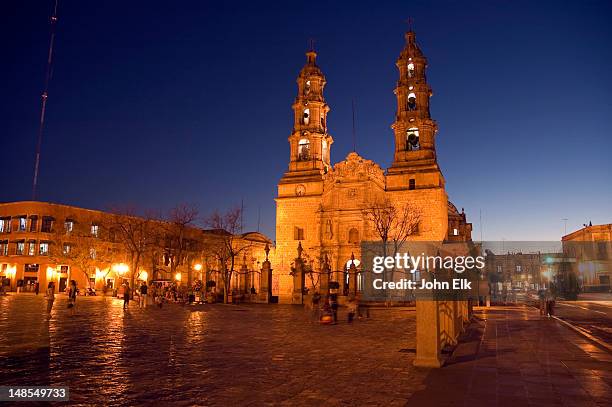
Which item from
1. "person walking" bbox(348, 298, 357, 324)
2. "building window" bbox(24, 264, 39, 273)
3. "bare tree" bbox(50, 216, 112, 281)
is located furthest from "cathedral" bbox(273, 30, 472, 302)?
"person walking" bbox(348, 298, 357, 324)

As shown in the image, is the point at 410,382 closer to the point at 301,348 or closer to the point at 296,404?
the point at 296,404

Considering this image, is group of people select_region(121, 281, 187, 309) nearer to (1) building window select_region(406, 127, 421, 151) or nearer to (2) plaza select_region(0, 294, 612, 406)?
(2) plaza select_region(0, 294, 612, 406)

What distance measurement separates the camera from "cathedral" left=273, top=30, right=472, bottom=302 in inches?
2109

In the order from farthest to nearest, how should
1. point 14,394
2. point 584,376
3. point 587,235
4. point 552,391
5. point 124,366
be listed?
point 587,235
point 124,366
point 584,376
point 552,391
point 14,394

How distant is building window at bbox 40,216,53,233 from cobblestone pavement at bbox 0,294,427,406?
43.4 metres

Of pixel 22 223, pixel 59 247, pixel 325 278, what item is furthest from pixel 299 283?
pixel 22 223

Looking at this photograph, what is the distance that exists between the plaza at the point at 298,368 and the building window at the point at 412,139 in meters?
42.0

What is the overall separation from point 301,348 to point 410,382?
456 centimetres

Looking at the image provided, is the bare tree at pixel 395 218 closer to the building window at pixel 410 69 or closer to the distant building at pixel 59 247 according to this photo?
the distant building at pixel 59 247

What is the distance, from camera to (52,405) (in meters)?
6.52

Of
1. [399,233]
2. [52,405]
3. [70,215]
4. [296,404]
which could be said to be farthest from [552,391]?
[70,215]

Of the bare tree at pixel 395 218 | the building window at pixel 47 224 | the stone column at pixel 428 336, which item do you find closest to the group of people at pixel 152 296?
the stone column at pixel 428 336

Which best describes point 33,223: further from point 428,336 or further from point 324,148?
point 428,336

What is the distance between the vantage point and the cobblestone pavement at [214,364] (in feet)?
24.0
